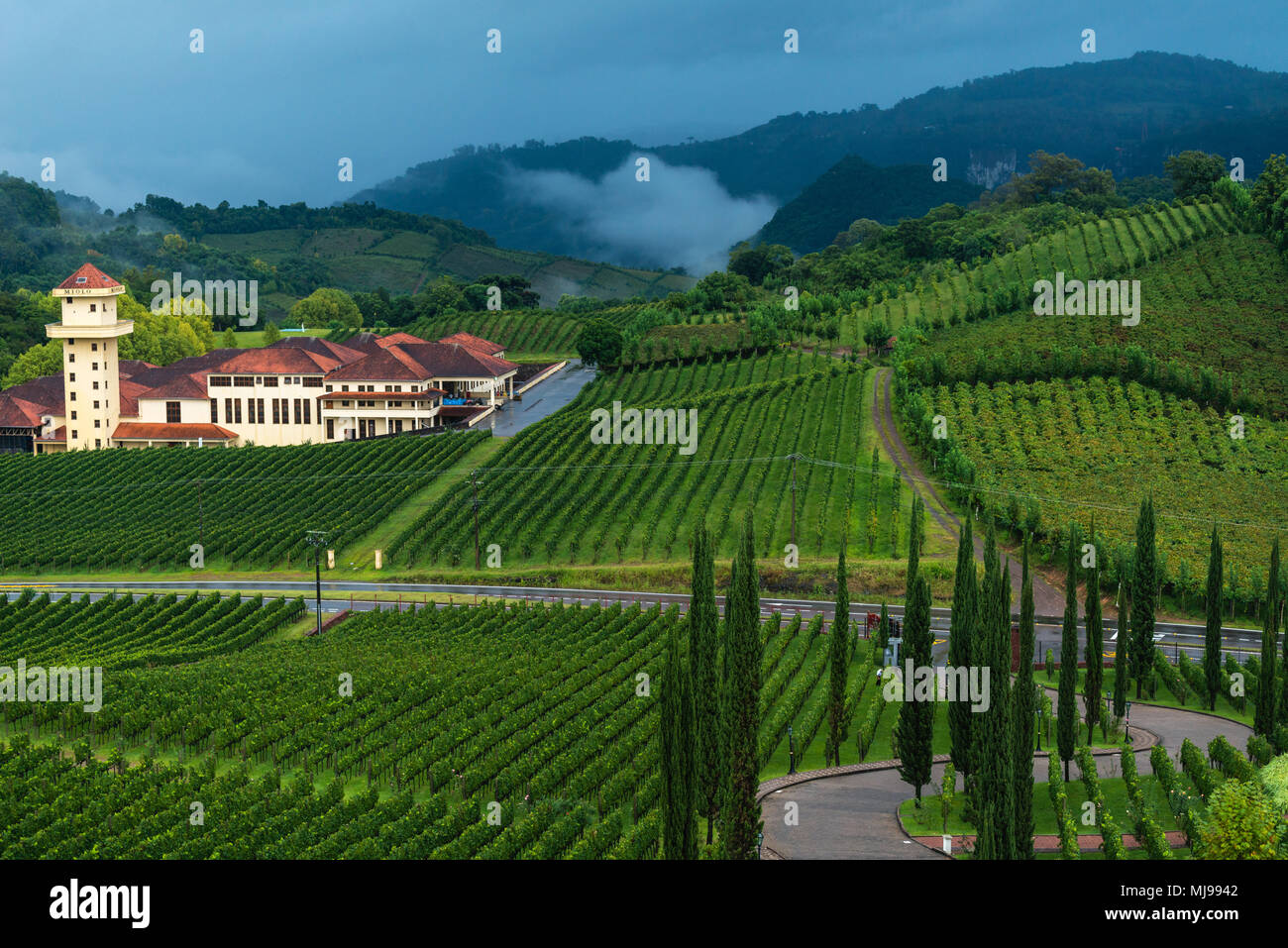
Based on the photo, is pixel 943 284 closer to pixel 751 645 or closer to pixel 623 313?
pixel 623 313

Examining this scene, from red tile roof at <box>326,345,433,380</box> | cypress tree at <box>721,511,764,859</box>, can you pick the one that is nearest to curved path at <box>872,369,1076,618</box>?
Answer: cypress tree at <box>721,511,764,859</box>

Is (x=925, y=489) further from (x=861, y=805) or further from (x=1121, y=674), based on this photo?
(x=861, y=805)

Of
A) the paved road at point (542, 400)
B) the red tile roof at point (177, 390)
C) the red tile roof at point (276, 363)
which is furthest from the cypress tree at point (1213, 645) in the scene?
the red tile roof at point (177, 390)

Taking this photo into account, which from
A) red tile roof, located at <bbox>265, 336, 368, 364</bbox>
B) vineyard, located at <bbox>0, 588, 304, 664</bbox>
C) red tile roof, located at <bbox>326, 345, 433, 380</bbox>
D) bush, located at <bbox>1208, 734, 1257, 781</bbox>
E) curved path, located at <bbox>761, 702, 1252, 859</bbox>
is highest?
red tile roof, located at <bbox>265, 336, 368, 364</bbox>

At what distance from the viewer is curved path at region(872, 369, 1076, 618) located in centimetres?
7638

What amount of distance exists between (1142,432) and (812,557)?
28.6 m

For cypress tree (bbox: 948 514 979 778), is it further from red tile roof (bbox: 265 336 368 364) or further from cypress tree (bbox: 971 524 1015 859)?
red tile roof (bbox: 265 336 368 364)

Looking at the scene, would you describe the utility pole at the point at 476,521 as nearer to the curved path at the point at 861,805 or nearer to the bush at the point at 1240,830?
the curved path at the point at 861,805

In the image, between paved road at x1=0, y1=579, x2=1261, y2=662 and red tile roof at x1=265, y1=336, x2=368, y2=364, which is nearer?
paved road at x1=0, y1=579, x2=1261, y2=662

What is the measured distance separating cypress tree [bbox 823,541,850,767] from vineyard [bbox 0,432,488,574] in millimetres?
44396

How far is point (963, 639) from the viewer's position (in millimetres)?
47531

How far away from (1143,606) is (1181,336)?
197 feet

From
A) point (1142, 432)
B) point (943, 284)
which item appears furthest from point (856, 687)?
point (943, 284)

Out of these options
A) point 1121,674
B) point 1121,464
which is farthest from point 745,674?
point 1121,464
